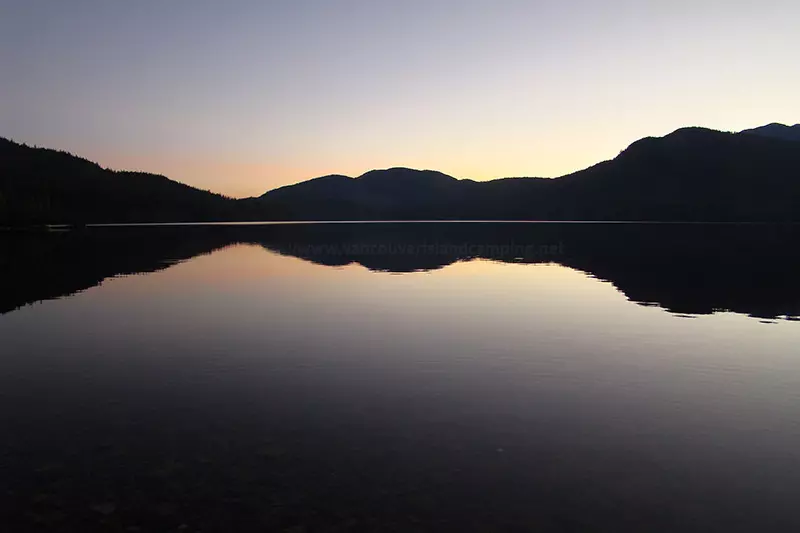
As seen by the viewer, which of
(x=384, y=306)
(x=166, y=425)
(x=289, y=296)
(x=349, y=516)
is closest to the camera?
(x=349, y=516)

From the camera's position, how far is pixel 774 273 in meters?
57.3

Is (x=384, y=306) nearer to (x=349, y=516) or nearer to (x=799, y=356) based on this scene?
(x=799, y=356)

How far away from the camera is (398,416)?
16625mm

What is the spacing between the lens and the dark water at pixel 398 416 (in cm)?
1138

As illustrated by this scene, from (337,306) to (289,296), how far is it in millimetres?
6389

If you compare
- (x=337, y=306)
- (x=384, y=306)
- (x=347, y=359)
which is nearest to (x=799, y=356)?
(x=347, y=359)

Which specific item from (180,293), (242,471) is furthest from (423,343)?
(180,293)

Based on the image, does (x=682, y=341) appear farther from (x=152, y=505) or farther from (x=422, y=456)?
(x=152, y=505)

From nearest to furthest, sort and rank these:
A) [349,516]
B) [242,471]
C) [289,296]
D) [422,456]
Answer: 1. [349,516]
2. [242,471]
3. [422,456]
4. [289,296]

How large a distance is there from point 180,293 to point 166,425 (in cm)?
2984

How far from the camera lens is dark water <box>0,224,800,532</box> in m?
11.4

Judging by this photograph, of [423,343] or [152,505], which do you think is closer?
[152,505]

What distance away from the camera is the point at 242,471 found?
42.1 ft

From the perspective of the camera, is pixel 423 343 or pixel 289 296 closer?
pixel 423 343
